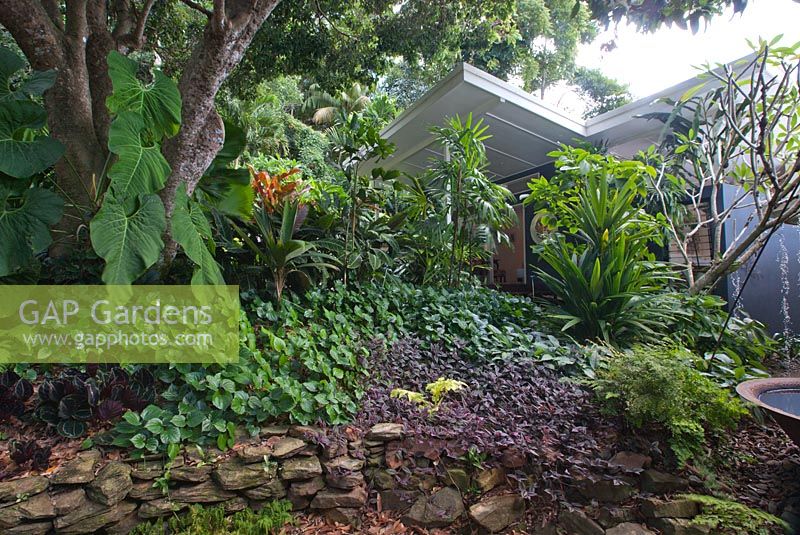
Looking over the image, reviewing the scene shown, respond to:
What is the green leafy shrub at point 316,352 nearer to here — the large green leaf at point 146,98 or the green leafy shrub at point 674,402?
the green leafy shrub at point 674,402

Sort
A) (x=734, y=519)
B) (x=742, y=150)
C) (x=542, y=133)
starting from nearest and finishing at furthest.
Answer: (x=734, y=519) < (x=742, y=150) < (x=542, y=133)

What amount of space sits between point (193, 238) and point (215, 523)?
1166mm

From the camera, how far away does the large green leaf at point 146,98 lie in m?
1.91

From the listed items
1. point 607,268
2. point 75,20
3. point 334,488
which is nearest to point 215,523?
point 334,488

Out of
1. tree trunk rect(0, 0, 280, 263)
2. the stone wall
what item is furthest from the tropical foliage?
tree trunk rect(0, 0, 280, 263)

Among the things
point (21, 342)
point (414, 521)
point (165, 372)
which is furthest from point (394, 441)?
point (21, 342)

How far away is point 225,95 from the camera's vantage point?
554 cm

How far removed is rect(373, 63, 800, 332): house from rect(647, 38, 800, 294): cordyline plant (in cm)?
44

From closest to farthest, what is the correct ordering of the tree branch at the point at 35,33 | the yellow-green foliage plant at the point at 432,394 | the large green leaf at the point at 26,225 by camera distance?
the large green leaf at the point at 26,225, the yellow-green foliage plant at the point at 432,394, the tree branch at the point at 35,33

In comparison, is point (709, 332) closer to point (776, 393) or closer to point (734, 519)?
point (776, 393)

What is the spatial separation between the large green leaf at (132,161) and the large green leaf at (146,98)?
79mm

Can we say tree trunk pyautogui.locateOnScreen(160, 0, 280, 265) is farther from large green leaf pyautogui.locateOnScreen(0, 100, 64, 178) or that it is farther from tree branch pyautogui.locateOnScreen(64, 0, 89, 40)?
tree branch pyautogui.locateOnScreen(64, 0, 89, 40)

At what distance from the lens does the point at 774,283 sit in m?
4.76

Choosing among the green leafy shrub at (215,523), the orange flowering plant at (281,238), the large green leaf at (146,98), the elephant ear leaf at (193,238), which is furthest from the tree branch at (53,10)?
the green leafy shrub at (215,523)
